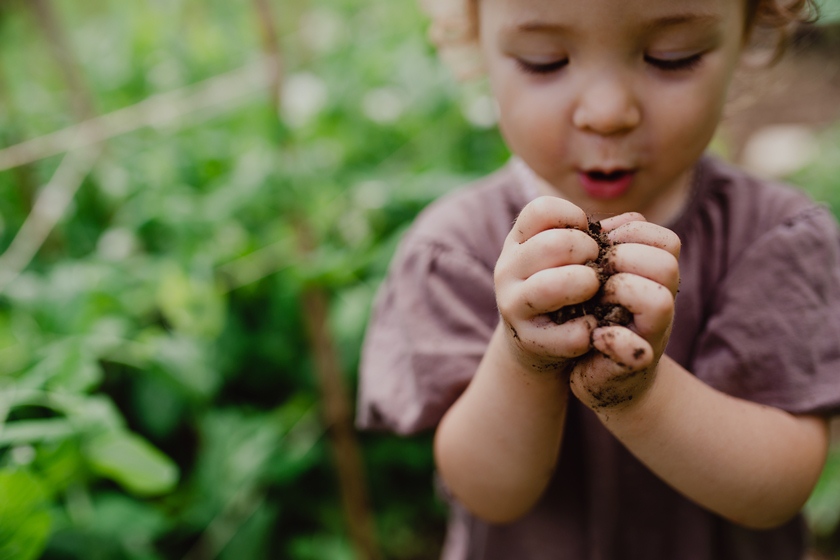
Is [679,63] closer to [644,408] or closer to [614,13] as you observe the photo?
[614,13]

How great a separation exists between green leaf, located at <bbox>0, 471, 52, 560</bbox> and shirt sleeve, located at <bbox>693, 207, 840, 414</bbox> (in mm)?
760

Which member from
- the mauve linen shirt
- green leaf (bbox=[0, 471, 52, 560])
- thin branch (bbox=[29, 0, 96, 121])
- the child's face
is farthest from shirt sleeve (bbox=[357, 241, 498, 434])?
thin branch (bbox=[29, 0, 96, 121])

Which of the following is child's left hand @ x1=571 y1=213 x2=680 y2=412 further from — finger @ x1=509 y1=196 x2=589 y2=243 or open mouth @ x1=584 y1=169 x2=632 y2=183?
open mouth @ x1=584 y1=169 x2=632 y2=183

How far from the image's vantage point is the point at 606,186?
652mm

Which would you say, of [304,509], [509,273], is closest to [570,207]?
[509,273]

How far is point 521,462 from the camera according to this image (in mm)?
645

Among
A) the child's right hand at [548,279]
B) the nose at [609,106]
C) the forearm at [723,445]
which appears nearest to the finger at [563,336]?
the child's right hand at [548,279]

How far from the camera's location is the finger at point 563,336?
457 millimetres

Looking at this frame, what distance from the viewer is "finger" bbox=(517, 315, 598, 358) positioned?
457mm

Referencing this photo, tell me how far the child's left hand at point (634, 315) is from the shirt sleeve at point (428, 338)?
11.1 inches

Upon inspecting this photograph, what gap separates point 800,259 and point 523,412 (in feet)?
1.29

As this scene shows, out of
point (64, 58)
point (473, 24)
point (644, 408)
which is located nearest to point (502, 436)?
point (644, 408)

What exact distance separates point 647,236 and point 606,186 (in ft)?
0.60

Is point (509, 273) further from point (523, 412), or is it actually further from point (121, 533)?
point (121, 533)
